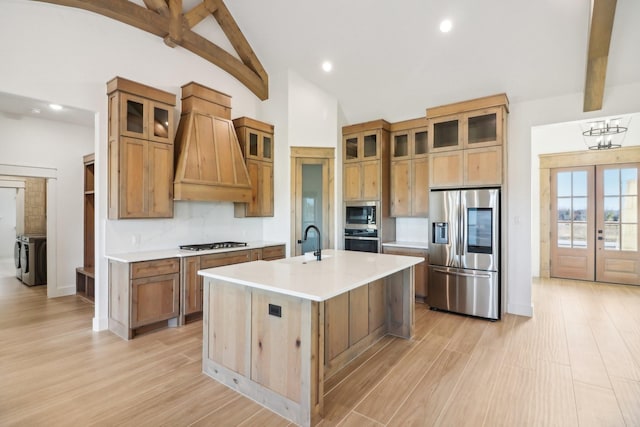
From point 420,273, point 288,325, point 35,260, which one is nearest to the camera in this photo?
point 288,325

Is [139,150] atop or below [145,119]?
below

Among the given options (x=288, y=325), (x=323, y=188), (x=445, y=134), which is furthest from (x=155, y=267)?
(x=445, y=134)

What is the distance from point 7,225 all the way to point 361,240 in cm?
1163

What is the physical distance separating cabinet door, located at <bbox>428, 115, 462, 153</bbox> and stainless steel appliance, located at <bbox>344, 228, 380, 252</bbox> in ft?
5.36

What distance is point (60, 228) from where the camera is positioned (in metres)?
5.25

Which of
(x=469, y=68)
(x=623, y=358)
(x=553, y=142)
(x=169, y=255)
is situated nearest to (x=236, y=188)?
(x=169, y=255)

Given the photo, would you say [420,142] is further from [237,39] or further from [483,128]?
[237,39]

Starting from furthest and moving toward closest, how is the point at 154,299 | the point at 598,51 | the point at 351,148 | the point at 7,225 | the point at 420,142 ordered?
the point at 7,225 → the point at 351,148 → the point at 420,142 → the point at 154,299 → the point at 598,51

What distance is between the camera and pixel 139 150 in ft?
12.5

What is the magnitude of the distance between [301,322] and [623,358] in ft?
→ 10.5

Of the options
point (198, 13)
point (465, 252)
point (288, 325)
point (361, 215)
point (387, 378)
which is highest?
point (198, 13)

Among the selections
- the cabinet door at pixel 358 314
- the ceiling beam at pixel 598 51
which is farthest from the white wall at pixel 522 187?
the cabinet door at pixel 358 314

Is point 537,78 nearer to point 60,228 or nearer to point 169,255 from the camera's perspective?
point 169,255

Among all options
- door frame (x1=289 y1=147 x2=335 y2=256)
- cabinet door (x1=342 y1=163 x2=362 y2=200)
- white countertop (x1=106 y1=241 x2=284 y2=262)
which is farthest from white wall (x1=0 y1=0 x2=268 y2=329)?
cabinet door (x1=342 y1=163 x2=362 y2=200)
